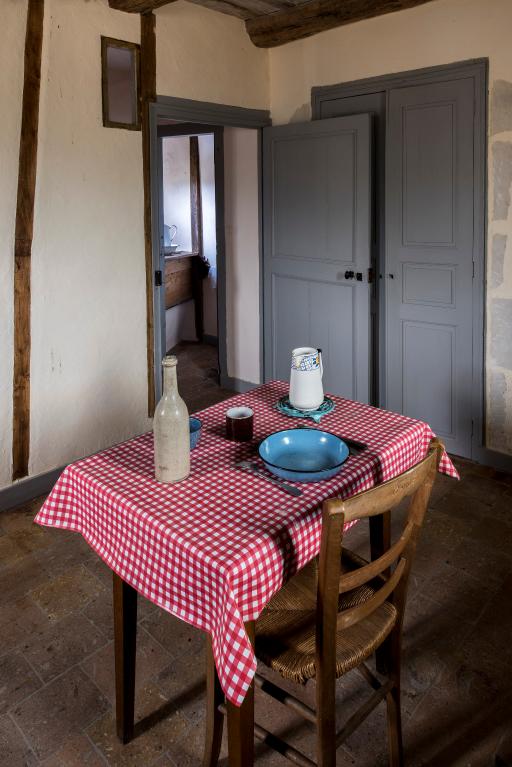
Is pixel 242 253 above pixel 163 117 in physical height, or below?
below

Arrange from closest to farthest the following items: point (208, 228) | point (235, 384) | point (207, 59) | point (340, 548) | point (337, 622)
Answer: point (340, 548)
point (337, 622)
point (207, 59)
point (235, 384)
point (208, 228)

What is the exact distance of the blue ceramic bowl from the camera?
177cm

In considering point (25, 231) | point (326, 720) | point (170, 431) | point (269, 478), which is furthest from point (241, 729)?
point (25, 231)

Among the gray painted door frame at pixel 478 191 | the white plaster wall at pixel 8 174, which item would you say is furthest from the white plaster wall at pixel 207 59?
the white plaster wall at pixel 8 174

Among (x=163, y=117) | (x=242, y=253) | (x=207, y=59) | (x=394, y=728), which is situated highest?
(x=207, y=59)

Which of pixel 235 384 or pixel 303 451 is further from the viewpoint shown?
pixel 235 384

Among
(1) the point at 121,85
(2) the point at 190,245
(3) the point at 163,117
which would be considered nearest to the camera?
(1) the point at 121,85

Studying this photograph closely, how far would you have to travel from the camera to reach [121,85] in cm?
363

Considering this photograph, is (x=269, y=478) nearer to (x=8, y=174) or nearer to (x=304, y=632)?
(x=304, y=632)

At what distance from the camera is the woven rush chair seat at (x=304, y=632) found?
1503mm

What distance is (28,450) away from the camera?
340cm

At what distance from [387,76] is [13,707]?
381cm

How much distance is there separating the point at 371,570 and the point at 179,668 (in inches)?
40.7

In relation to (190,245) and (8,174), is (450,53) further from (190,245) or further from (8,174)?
(190,245)
